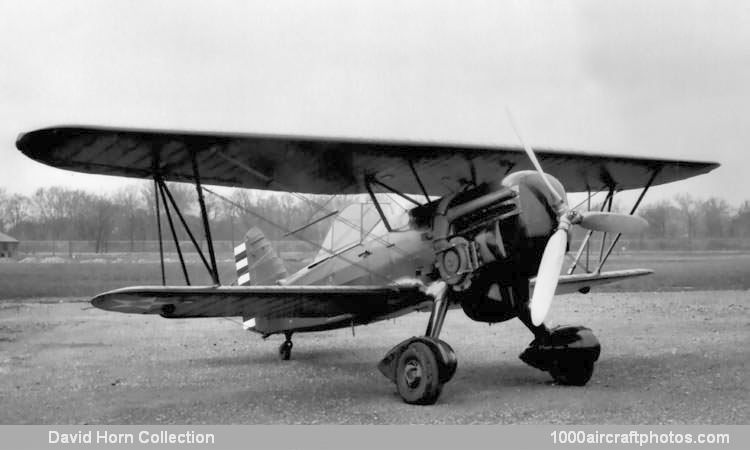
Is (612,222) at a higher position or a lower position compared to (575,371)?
higher

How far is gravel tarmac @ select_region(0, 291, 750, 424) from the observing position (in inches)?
251

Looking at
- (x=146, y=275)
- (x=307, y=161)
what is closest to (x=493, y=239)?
(x=307, y=161)

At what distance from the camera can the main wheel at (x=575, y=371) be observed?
777 centimetres

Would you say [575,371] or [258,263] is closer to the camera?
[575,371]

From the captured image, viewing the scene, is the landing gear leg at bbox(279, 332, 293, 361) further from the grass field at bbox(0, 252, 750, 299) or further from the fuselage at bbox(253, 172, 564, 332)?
the grass field at bbox(0, 252, 750, 299)

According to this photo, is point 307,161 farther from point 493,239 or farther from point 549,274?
point 549,274

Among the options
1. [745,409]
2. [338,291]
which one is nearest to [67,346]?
[338,291]

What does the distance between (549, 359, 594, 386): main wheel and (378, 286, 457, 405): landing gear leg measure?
1600 mm

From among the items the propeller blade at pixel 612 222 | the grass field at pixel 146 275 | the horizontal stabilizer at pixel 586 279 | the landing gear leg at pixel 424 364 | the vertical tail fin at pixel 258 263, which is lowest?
the grass field at pixel 146 275

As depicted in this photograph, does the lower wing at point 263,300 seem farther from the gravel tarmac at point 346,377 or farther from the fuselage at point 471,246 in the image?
the gravel tarmac at point 346,377

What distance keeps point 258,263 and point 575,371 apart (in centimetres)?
531

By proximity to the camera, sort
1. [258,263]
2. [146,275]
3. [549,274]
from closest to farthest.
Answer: [549,274] < [258,263] < [146,275]

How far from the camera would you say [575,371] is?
7785 mm

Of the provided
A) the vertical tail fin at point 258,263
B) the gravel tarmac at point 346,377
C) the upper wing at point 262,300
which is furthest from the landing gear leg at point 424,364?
the vertical tail fin at point 258,263
